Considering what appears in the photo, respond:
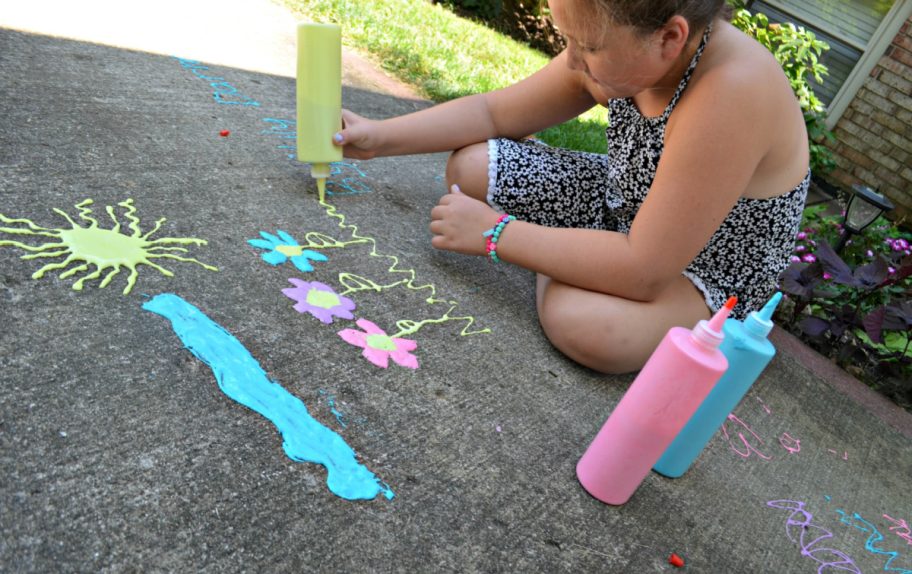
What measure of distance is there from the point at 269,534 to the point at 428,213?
124 cm

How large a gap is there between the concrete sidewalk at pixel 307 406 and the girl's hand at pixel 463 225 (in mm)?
113

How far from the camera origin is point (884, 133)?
455 centimetres

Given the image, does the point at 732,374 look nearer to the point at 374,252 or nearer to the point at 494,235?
the point at 494,235

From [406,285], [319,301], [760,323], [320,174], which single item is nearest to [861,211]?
[760,323]

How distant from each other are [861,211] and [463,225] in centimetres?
174

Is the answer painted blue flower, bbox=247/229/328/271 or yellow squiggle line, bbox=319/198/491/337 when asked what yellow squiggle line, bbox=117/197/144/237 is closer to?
painted blue flower, bbox=247/229/328/271

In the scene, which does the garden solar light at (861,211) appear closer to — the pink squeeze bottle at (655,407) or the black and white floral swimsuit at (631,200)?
the black and white floral swimsuit at (631,200)

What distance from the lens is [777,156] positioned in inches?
55.0

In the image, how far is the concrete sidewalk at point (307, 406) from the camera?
901mm

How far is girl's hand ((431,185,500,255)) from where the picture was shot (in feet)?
5.22

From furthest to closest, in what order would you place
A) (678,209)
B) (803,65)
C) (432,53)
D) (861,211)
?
(803,65) < (432,53) < (861,211) < (678,209)

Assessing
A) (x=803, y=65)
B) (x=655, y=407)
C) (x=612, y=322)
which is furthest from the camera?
(x=803, y=65)

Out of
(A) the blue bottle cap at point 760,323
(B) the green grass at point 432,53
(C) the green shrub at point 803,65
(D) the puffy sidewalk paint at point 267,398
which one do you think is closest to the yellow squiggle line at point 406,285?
(D) the puffy sidewalk paint at point 267,398

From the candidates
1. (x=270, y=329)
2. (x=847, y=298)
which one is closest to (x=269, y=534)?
(x=270, y=329)
